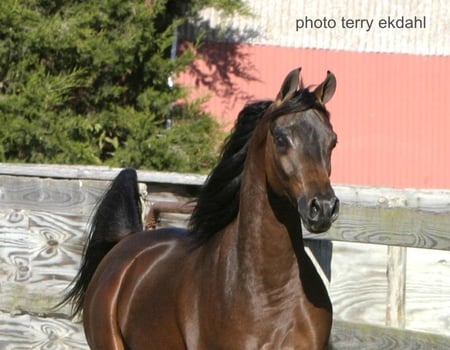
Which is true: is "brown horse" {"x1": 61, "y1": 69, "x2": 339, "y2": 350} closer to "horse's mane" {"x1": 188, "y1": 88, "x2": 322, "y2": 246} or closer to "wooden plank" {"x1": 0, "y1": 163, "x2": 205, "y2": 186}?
"horse's mane" {"x1": 188, "y1": 88, "x2": 322, "y2": 246}

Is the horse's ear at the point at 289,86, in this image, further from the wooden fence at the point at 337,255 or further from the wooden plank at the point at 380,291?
the wooden plank at the point at 380,291

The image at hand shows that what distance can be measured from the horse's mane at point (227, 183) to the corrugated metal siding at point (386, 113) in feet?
44.9

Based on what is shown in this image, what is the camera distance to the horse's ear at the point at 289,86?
3725 millimetres

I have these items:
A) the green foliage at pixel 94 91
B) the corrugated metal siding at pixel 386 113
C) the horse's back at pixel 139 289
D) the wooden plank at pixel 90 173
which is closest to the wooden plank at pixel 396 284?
the horse's back at pixel 139 289

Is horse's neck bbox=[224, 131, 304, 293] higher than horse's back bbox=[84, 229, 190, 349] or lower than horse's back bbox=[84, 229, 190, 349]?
higher

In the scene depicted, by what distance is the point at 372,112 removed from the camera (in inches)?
730

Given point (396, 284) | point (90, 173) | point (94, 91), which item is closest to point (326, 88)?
point (396, 284)

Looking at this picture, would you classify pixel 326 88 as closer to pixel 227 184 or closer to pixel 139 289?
pixel 227 184

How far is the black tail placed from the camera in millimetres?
5633

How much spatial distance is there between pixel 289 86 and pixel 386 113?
15.0m

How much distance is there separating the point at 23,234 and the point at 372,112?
498 inches

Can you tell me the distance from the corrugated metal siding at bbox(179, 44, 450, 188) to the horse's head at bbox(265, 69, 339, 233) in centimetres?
1425

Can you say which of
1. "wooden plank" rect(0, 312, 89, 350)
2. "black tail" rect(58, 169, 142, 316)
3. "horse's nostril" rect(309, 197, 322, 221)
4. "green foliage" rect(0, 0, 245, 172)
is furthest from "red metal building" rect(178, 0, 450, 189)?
"horse's nostril" rect(309, 197, 322, 221)

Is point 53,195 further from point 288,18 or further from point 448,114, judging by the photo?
point 448,114
